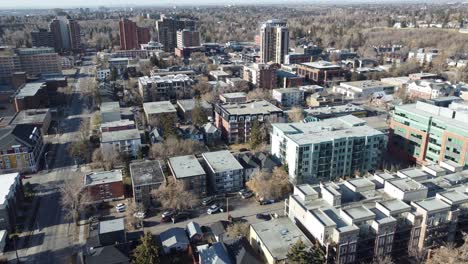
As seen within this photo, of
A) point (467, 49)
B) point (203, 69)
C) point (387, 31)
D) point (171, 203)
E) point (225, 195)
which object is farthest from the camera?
point (387, 31)

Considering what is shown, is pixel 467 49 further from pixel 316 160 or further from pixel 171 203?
pixel 171 203

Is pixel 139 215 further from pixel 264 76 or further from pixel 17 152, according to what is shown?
pixel 264 76

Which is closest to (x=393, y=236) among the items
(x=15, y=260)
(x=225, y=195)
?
(x=225, y=195)

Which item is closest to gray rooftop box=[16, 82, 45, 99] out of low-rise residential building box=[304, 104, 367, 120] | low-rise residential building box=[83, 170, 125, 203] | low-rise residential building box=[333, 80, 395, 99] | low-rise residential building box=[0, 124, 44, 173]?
low-rise residential building box=[0, 124, 44, 173]

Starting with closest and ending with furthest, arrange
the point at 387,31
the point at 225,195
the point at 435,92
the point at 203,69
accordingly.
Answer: the point at 225,195 < the point at 435,92 < the point at 203,69 < the point at 387,31

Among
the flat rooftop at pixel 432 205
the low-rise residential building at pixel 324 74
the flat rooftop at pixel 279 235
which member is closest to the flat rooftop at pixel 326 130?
the flat rooftop at pixel 279 235

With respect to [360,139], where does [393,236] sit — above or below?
below

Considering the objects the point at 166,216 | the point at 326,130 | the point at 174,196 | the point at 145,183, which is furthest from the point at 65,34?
the point at 166,216
